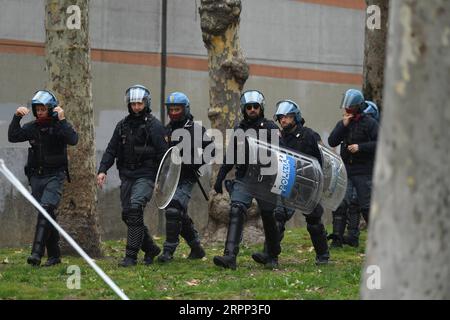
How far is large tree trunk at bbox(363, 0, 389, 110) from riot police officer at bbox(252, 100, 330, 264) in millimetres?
4469

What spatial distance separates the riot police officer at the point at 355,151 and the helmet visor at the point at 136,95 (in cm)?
280

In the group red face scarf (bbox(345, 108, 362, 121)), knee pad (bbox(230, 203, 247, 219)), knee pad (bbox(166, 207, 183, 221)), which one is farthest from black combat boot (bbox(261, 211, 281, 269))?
red face scarf (bbox(345, 108, 362, 121))

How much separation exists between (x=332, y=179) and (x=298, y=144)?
844 mm

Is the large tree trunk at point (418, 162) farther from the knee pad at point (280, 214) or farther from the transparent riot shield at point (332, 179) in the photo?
the knee pad at point (280, 214)

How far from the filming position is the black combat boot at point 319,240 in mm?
12430

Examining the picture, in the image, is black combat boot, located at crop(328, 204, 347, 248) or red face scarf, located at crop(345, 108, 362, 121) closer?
red face scarf, located at crop(345, 108, 362, 121)

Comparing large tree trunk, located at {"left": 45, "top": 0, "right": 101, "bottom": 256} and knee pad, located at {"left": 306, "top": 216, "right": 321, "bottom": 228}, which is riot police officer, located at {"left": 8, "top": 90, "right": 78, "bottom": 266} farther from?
knee pad, located at {"left": 306, "top": 216, "right": 321, "bottom": 228}

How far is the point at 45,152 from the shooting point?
12.1m

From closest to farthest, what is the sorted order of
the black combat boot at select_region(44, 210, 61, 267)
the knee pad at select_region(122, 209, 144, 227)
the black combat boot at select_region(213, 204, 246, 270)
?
the black combat boot at select_region(213, 204, 246, 270)
the knee pad at select_region(122, 209, 144, 227)
the black combat boot at select_region(44, 210, 61, 267)

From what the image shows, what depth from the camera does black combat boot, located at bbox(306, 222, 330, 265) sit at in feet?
40.8

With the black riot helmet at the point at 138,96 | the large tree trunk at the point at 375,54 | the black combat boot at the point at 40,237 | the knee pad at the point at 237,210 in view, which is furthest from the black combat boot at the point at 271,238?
the large tree trunk at the point at 375,54

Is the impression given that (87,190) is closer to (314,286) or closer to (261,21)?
(314,286)

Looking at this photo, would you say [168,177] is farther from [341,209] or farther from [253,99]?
[341,209]
